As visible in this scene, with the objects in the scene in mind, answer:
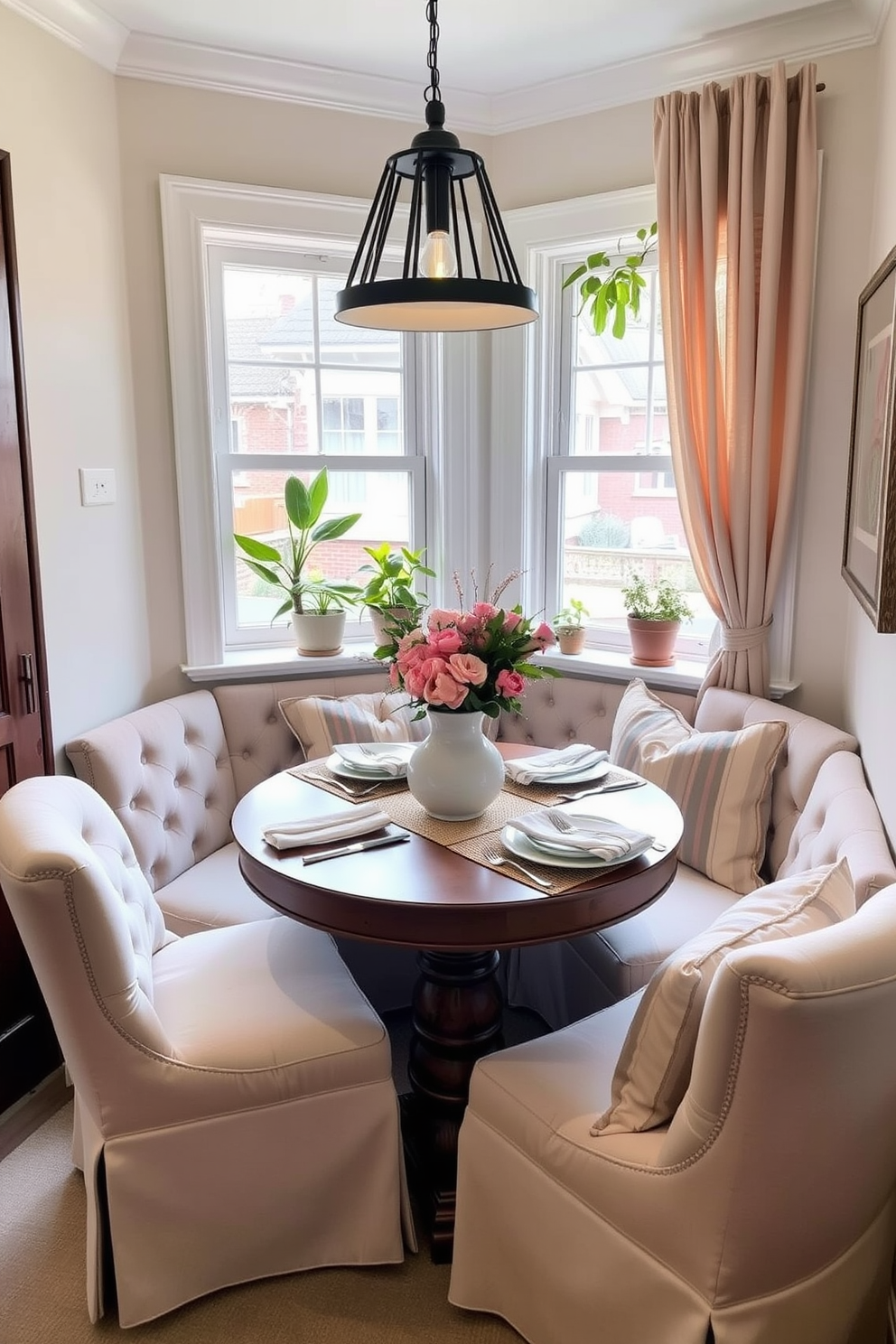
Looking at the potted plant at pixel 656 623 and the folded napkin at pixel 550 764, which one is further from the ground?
the potted plant at pixel 656 623

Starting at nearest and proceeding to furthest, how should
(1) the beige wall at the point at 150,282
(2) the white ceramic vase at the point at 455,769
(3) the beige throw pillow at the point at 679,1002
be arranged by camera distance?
(3) the beige throw pillow at the point at 679,1002, (2) the white ceramic vase at the point at 455,769, (1) the beige wall at the point at 150,282

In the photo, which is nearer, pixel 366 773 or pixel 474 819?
pixel 474 819

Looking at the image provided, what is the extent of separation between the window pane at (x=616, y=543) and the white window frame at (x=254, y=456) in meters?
0.31

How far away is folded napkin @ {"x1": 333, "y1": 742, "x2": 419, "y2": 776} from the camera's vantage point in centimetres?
226

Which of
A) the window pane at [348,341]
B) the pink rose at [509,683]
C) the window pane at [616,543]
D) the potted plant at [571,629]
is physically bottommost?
the potted plant at [571,629]

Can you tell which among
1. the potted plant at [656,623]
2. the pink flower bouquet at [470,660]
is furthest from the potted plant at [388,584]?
the pink flower bouquet at [470,660]

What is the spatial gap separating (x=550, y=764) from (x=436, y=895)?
0.72 meters

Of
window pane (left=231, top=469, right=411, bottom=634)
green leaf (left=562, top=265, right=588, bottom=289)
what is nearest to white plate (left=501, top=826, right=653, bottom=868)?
window pane (left=231, top=469, right=411, bottom=634)

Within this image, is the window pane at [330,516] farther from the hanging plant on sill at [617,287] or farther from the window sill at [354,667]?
the hanging plant on sill at [617,287]

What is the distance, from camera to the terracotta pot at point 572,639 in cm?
325

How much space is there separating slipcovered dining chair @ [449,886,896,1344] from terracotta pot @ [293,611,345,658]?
1708mm

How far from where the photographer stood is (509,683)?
188 centimetres

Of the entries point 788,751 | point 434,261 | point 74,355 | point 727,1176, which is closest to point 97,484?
point 74,355

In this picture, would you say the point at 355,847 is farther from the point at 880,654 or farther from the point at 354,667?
the point at 354,667
